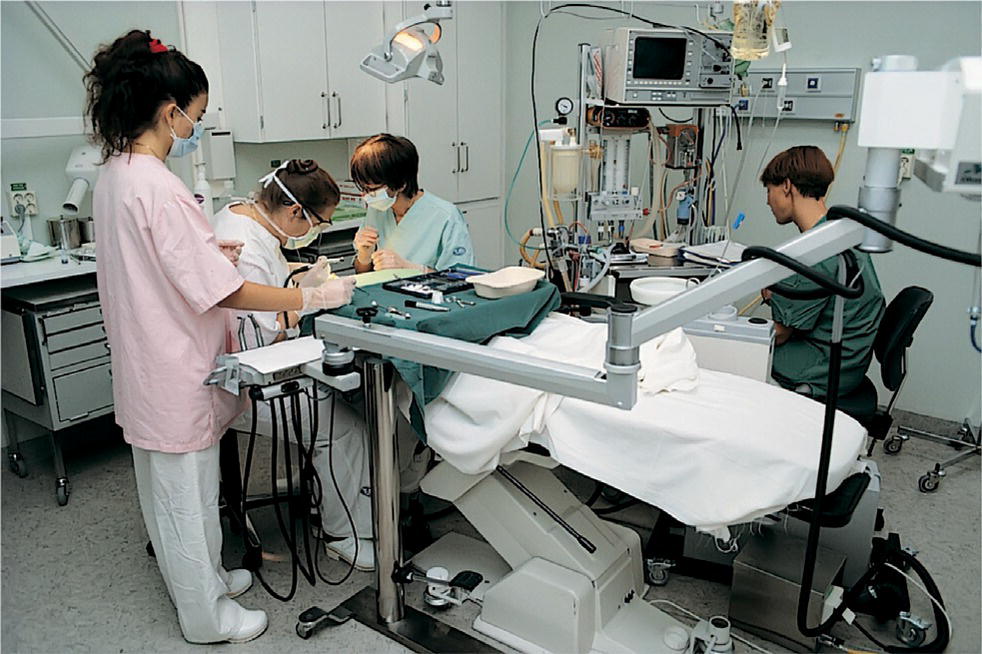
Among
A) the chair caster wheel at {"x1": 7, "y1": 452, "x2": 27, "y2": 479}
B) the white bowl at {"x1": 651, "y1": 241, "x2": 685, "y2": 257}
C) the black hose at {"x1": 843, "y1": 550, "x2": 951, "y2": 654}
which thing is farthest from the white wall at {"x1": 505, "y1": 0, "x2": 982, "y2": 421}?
the chair caster wheel at {"x1": 7, "y1": 452, "x2": 27, "y2": 479}

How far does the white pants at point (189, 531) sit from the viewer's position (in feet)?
6.22

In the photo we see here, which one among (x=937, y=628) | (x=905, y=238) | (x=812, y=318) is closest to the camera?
(x=905, y=238)

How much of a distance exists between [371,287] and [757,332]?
1049 millimetres

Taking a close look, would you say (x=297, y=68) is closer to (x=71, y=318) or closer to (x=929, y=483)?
(x=71, y=318)

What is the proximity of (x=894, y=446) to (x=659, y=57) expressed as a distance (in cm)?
177

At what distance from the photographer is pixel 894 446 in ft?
10.2

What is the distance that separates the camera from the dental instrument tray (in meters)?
2.01

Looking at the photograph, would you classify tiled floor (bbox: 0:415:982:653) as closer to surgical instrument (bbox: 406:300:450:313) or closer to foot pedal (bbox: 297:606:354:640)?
foot pedal (bbox: 297:606:354:640)

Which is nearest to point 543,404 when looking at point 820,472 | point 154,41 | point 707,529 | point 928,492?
point 707,529

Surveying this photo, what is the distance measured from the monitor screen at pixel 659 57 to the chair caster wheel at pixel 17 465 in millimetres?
2624

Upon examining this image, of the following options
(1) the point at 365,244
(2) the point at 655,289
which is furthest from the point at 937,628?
(1) the point at 365,244

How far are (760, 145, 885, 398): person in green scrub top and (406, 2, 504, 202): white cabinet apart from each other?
2005 millimetres

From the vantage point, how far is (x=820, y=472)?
1419 mm

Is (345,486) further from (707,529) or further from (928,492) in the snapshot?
(928,492)
